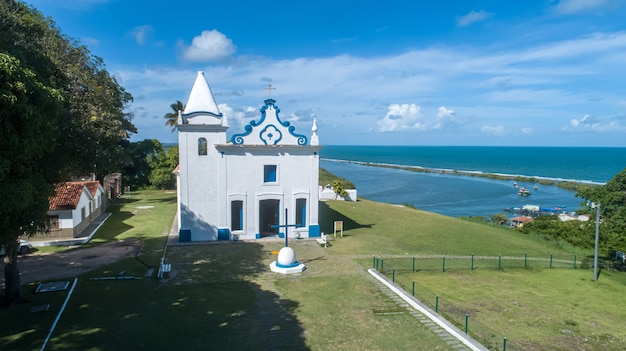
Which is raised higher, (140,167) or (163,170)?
(140,167)

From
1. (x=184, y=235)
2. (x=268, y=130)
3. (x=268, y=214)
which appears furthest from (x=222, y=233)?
(x=268, y=130)

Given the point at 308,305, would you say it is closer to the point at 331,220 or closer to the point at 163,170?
the point at 331,220

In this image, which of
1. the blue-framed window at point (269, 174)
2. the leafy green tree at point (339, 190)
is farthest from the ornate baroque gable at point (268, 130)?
the leafy green tree at point (339, 190)

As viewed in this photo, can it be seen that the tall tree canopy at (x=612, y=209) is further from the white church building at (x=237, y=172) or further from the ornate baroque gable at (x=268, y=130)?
the ornate baroque gable at (x=268, y=130)

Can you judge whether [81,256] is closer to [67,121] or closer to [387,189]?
[67,121]

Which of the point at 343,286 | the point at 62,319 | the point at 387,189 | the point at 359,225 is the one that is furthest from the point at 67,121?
the point at 387,189

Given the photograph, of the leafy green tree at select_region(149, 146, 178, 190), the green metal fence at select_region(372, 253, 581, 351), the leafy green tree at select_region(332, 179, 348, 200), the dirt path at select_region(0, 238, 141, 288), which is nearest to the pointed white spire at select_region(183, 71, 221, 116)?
the dirt path at select_region(0, 238, 141, 288)
